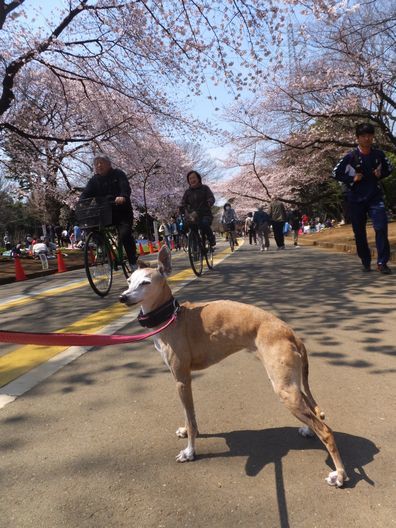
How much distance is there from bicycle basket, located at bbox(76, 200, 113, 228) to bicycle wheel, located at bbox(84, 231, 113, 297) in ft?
0.94

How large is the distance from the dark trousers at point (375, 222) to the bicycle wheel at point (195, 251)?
9.74 ft

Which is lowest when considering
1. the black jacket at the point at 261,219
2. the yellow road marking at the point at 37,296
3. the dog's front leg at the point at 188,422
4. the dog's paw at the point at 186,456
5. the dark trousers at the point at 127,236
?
the dog's paw at the point at 186,456

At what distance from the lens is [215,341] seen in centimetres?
219

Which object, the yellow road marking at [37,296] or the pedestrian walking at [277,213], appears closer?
the yellow road marking at [37,296]

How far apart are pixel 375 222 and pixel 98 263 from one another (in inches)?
180

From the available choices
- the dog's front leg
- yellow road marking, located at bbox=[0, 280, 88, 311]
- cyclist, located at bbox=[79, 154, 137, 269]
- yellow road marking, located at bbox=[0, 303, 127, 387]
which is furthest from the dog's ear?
yellow road marking, located at bbox=[0, 280, 88, 311]

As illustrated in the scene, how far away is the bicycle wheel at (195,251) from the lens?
8289 millimetres

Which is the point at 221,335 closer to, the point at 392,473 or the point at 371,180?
the point at 392,473

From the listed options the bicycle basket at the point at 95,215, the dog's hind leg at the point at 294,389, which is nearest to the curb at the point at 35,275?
the bicycle basket at the point at 95,215

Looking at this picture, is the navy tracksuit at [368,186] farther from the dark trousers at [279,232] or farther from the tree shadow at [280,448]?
the dark trousers at [279,232]

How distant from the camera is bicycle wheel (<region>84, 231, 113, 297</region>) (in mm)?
6445

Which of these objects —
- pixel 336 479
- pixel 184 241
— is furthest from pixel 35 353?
pixel 184 241

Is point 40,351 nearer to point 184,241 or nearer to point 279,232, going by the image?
point 279,232

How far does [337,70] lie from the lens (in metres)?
15.7
